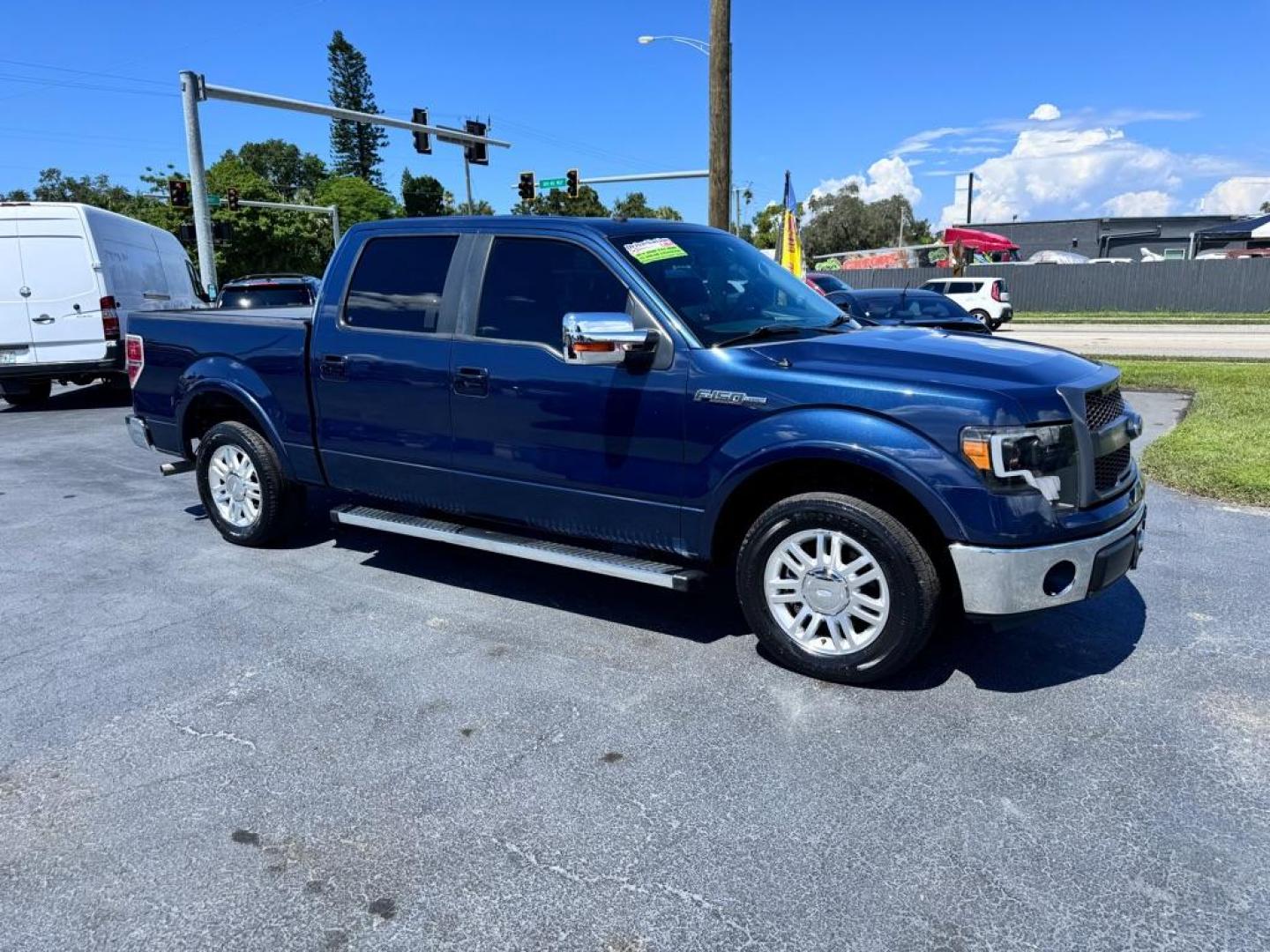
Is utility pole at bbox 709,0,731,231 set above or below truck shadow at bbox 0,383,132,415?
above

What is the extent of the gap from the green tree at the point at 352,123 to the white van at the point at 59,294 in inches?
2297

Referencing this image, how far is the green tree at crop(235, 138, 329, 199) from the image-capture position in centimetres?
9269

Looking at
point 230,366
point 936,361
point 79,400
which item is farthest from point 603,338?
point 79,400

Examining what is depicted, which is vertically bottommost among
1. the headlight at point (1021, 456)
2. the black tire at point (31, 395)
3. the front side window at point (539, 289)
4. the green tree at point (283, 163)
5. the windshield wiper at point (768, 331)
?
the black tire at point (31, 395)

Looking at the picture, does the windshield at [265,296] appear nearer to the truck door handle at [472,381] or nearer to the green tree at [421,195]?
the truck door handle at [472,381]

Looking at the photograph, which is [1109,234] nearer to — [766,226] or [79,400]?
[766,226]

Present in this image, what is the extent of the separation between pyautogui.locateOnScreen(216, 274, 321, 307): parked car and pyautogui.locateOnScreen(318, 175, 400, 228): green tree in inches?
1909

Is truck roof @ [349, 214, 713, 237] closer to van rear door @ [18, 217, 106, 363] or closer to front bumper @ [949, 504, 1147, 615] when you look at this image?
front bumper @ [949, 504, 1147, 615]

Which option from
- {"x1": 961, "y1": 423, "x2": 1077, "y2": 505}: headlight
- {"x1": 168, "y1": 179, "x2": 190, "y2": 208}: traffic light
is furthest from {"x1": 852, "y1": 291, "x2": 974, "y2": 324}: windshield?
{"x1": 168, "y1": 179, "x2": 190, "y2": 208}: traffic light

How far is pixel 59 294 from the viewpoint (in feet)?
38.1

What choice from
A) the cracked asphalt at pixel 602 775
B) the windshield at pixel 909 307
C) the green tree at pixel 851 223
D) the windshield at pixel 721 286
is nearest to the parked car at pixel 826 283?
the windshield at pixel 909 307

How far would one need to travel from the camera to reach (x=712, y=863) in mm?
2723

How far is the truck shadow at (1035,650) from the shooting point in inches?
153

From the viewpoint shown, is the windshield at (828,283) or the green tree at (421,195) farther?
the green tree at (421,195)
